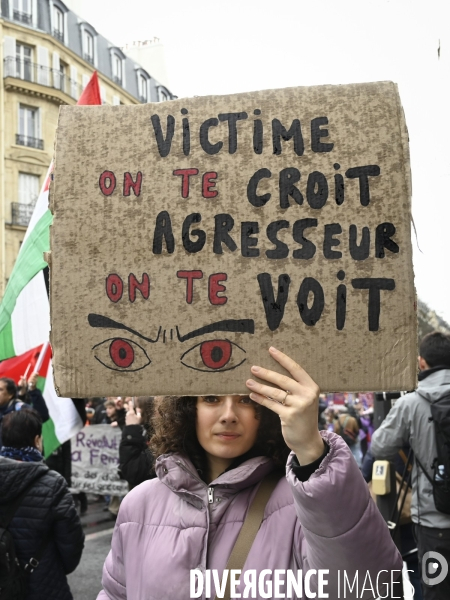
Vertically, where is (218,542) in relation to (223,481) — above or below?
below

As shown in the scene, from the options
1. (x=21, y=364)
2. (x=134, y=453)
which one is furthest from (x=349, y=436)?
(x=21, y=364)

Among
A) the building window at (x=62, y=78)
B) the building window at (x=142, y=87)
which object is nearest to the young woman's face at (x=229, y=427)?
the building window at (x=62, y=78)

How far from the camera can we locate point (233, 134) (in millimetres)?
1647

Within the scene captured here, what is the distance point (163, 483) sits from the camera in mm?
1925

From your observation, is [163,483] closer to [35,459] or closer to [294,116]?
[294,116]

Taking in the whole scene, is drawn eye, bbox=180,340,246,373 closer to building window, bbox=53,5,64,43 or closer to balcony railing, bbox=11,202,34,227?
balcony railing, bbox=11,202,34,227

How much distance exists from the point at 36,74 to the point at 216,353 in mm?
29326

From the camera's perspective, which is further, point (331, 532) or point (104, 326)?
point (104, 326)

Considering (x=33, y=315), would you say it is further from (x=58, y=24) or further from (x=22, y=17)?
(x=58, y=24)

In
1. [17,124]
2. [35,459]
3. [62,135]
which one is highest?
→ [17,124]

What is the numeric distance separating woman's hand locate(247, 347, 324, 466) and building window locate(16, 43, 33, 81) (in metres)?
29.1

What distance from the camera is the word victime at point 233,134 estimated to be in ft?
5.30

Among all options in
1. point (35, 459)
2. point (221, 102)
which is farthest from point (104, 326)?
point (35, 459)

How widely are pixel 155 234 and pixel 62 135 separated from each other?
35 cm
